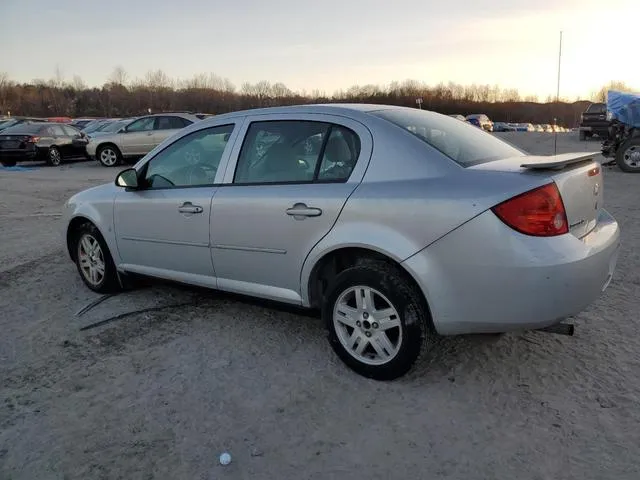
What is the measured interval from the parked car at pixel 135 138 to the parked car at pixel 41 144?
148 cm

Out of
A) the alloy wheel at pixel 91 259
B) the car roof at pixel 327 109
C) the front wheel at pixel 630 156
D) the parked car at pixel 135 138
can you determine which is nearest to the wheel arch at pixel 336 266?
the car roof at pixel 327 109

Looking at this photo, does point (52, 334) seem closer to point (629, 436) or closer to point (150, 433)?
point (150, 433)

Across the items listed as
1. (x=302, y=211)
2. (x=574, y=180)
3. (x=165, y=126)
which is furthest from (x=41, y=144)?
(x=574, y=180)

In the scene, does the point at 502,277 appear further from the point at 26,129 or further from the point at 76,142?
the point at 26,129

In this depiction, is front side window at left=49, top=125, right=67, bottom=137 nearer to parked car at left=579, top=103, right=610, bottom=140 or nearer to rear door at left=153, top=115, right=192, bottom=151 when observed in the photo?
rear door at left=153, top=115, right=192, bottom=151

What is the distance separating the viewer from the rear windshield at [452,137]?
3.20 m

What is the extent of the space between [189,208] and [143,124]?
1550 cm

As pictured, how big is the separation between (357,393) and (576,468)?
1140 mm

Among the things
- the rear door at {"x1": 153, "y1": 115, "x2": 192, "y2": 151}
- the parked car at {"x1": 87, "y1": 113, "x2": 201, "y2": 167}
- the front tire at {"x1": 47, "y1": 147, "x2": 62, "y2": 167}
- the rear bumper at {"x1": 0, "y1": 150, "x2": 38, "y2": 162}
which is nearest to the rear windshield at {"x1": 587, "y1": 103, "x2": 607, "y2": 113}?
the parked car at {"x1": 87, "y1": 113, "x2": 201, "y2": 167}

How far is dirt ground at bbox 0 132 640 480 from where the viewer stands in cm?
247

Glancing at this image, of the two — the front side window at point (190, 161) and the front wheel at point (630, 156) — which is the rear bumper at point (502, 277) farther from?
the front wheel at point (630, 156)

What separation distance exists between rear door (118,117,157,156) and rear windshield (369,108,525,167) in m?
15.7

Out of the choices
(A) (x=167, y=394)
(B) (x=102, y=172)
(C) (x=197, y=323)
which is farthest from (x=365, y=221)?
(B) (x=102, y=172)

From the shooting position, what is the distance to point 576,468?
2.36m
